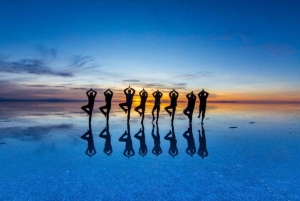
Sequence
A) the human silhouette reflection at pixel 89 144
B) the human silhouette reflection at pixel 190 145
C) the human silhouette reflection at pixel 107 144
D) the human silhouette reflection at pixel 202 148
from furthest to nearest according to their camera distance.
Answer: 1. the human silhouette reflection at pixel 107 144
2. the human silhouette reflection at pixel 190 145
3. the human silhouette reflection at pixel 89 144
4. the human silhouette reflection at pixel 202 148

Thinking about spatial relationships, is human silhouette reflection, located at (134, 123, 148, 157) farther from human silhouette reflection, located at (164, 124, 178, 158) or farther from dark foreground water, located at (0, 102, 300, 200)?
human silhouette reflection, located at (164, 124, 178, 158)

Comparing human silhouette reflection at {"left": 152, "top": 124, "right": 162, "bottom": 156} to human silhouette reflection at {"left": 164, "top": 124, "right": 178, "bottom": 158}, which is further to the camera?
human silhouette reflection at {"left": 152, "top": 124, "right": 162, "bottom": 156}

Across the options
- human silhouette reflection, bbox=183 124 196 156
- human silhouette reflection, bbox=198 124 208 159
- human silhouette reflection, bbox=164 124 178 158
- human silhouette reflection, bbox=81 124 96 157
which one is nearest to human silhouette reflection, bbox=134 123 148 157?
human silhouette reflection, bbox=164 124 178 158

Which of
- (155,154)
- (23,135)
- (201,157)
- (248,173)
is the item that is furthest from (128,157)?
(23,135)

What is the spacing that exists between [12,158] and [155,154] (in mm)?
6195

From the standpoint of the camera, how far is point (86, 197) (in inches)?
221

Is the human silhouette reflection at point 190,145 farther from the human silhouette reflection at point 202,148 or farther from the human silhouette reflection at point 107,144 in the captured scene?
the human silhouette reflection at point 107,144

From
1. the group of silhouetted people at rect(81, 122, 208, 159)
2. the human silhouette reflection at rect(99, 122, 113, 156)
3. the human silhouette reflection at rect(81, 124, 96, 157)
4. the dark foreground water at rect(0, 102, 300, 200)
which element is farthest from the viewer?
the human silhouette reflection at rect(99, 122, 113, 156)

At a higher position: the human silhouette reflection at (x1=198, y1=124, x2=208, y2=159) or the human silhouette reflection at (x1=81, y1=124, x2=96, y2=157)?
the human silhouette reflection at (x1=198, y1=124, x2=208, y2=159)

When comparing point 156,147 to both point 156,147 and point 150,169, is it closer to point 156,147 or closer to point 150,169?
point 156,147

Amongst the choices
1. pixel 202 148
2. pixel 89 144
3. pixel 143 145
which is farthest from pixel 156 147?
pixel 89 144

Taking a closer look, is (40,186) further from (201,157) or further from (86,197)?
(201,157)

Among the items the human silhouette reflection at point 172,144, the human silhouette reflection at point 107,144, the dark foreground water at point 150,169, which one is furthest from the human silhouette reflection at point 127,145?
the human silhouette reflection at point 172,144

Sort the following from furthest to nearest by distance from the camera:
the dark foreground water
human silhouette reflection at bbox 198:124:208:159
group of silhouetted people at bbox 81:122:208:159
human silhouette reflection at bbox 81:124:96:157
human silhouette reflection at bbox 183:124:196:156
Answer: human silhouette reflection at bbox 183:124:196:156
group of silhouetted people at bbox 81:122:208:159
human silhouette reflection at bbox 81:124:96:157
human silhouette reflection at bbox 198:124:208:159
the dark foreground water
